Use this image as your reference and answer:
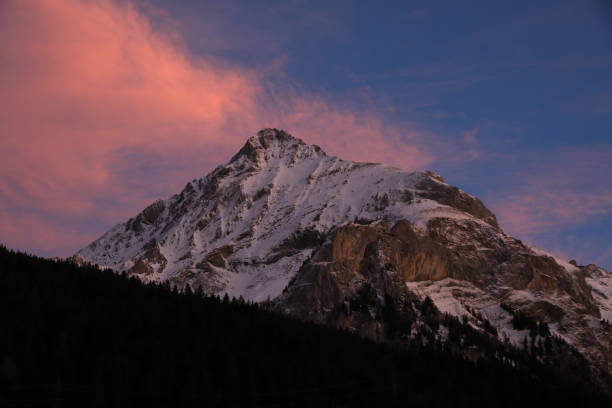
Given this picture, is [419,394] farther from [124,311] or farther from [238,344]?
[124,311]

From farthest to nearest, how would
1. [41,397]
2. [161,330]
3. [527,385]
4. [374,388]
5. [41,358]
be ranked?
[527,385] → [161,330] → [374,388] → [41,358] → [41,397]

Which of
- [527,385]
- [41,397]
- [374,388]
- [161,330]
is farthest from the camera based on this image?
[527,385]

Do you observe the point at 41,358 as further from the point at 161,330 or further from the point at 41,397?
the point at 161,330

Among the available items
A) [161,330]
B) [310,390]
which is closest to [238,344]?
[161,330]

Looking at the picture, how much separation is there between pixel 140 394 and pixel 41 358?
1259 centimetres

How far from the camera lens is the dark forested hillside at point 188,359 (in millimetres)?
88438

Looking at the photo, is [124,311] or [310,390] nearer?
[310,390]

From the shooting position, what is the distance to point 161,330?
10862cm

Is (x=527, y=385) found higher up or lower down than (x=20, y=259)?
lower down

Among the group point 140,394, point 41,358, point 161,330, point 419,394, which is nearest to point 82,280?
point 161,330

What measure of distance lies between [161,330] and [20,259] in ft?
107

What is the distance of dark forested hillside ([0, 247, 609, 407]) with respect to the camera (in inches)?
3482

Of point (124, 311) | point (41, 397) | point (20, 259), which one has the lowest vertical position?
point (41, 397)

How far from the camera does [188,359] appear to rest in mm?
98875
